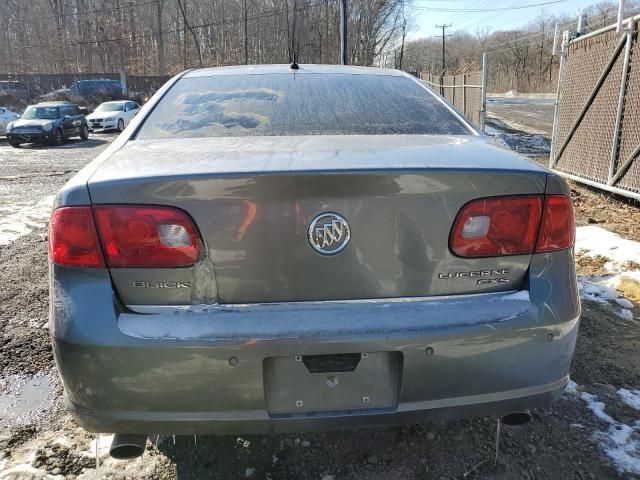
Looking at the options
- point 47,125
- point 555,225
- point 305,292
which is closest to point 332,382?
point 305,292

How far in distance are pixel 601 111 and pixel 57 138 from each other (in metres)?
18.2

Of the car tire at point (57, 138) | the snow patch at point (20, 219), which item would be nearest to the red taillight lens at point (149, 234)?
the snow patch at point (20, 219)

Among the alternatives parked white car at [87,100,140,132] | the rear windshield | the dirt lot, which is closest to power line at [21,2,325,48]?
parked white car at [87,100,140,132]

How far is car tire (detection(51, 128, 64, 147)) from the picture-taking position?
1875cm

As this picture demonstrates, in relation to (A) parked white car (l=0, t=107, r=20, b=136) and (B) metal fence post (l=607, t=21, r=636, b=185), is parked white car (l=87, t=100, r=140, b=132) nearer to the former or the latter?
(A) parked white car (l=0, t=107, r=20, b=136)

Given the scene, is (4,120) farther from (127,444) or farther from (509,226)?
(509,226)

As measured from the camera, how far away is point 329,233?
62.9 inches

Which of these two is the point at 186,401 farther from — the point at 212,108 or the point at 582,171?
the point at 582,171

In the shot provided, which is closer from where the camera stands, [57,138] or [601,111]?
[601,111]

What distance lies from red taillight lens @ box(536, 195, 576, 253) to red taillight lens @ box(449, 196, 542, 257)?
0.03 m

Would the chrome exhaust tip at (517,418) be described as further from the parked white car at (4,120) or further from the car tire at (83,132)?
the parked white car at (4,120)

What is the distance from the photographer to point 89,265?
63.5 inches

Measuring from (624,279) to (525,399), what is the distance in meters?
2.89

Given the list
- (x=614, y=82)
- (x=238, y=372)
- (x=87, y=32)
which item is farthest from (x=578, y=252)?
(x=87, y=32)
